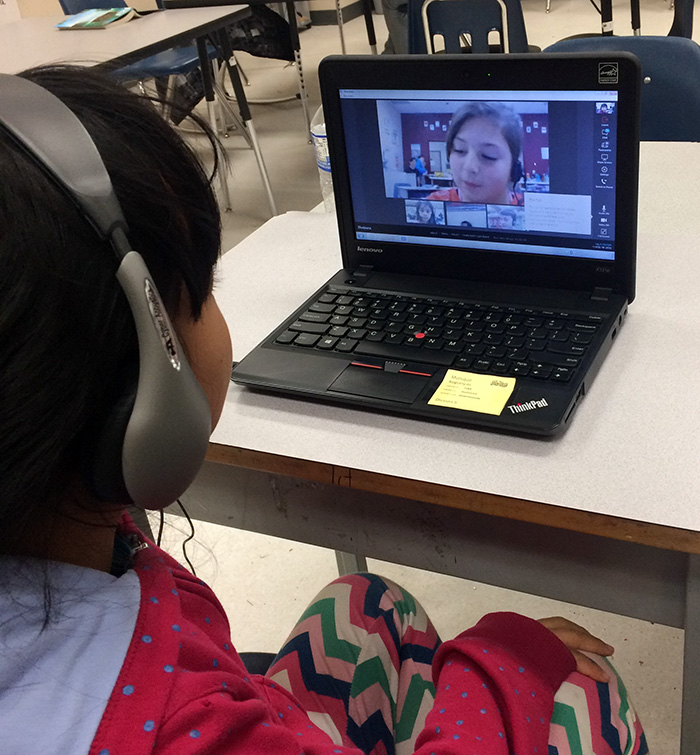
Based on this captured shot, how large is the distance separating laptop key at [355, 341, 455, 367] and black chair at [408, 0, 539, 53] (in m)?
1.78

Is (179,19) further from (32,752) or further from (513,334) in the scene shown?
(32,752)

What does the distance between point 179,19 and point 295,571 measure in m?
2.10

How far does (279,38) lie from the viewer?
12.0 feet

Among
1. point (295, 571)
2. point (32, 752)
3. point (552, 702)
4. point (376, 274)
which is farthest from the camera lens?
point (295, 571)

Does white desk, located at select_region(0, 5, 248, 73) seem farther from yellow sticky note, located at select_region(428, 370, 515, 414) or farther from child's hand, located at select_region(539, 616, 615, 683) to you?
child's hand, located at select_region(539, 616, 615, 683)

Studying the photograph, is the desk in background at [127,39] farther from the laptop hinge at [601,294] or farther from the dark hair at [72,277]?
the dark hair at [72,277]

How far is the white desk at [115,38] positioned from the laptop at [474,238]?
170 cm

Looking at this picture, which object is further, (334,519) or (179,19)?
(179,19)

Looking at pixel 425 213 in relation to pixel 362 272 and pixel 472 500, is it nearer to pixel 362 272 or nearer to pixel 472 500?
pixel 362 272

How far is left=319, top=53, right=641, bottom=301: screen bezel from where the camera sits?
82 cm

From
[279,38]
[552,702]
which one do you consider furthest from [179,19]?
[552,702]

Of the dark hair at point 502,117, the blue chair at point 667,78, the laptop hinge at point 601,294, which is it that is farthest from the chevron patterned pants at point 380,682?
the blue chair at point 667,78

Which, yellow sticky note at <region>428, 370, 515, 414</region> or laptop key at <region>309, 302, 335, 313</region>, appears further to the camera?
laptop key at <region>309, 302, 335, 313</region>

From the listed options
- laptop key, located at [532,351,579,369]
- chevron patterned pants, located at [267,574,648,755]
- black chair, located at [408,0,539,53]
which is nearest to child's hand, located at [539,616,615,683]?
chevron patterned pants, located at [267,574,648,755]
